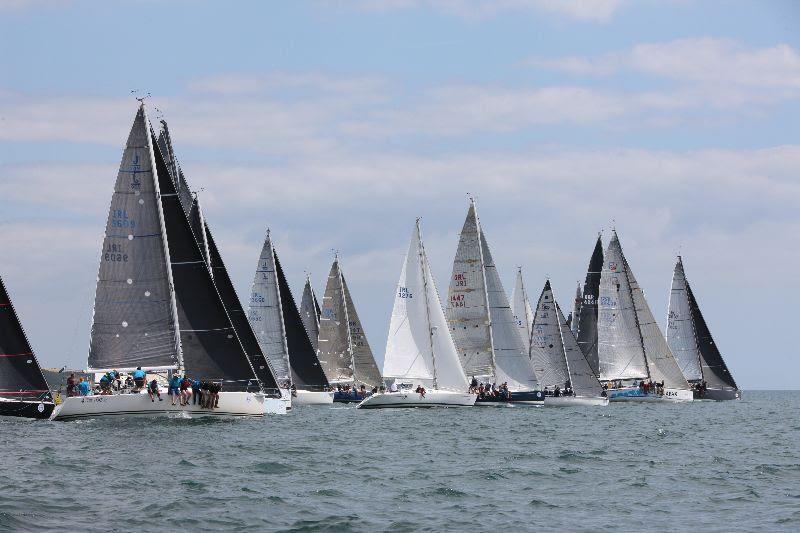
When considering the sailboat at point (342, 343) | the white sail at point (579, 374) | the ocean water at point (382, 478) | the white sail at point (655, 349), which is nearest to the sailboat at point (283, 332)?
the sailboat at point (342, 343)

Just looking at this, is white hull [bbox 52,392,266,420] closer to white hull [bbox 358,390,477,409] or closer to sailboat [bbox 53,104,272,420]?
sailboat [bbox 53,104,272,420]

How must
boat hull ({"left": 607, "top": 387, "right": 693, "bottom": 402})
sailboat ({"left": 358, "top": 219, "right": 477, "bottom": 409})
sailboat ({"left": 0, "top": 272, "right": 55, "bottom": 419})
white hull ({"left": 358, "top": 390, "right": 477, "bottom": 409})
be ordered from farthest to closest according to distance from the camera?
boat hull ({"left": 607, "top": 387, "right": 693, "bottom": 402}) → sailboat ({"left": 358, "top": 219, "right": 477, "bottom": 409}) → white hull ({"left": 358, "top": 390, "right": 477, "bottom": 409}) → sailboat ({"left": 0, "top": 272, "right": 55, "bottom": 419})

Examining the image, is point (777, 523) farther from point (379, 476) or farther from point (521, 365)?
point (521, 365)

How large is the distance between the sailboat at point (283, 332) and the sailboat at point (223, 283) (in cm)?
1335

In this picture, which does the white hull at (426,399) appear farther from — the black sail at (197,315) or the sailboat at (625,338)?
the sailboat at (625,338)

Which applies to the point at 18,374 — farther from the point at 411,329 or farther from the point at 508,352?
the point at 508,352

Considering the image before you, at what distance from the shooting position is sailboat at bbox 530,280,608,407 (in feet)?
241

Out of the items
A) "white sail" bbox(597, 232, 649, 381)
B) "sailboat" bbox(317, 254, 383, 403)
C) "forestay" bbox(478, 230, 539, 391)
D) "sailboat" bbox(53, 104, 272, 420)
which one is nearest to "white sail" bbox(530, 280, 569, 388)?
"forestay" bbox(478, 230, 539, 391)

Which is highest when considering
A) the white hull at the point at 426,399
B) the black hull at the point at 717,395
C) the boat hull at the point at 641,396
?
the black hull at the point at 717,395

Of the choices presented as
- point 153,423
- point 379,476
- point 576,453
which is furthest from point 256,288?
point 379,476

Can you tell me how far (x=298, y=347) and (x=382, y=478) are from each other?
46.8 meters

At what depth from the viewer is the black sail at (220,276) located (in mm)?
54406

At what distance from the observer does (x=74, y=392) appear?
143 feet

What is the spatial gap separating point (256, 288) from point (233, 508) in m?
52.6
